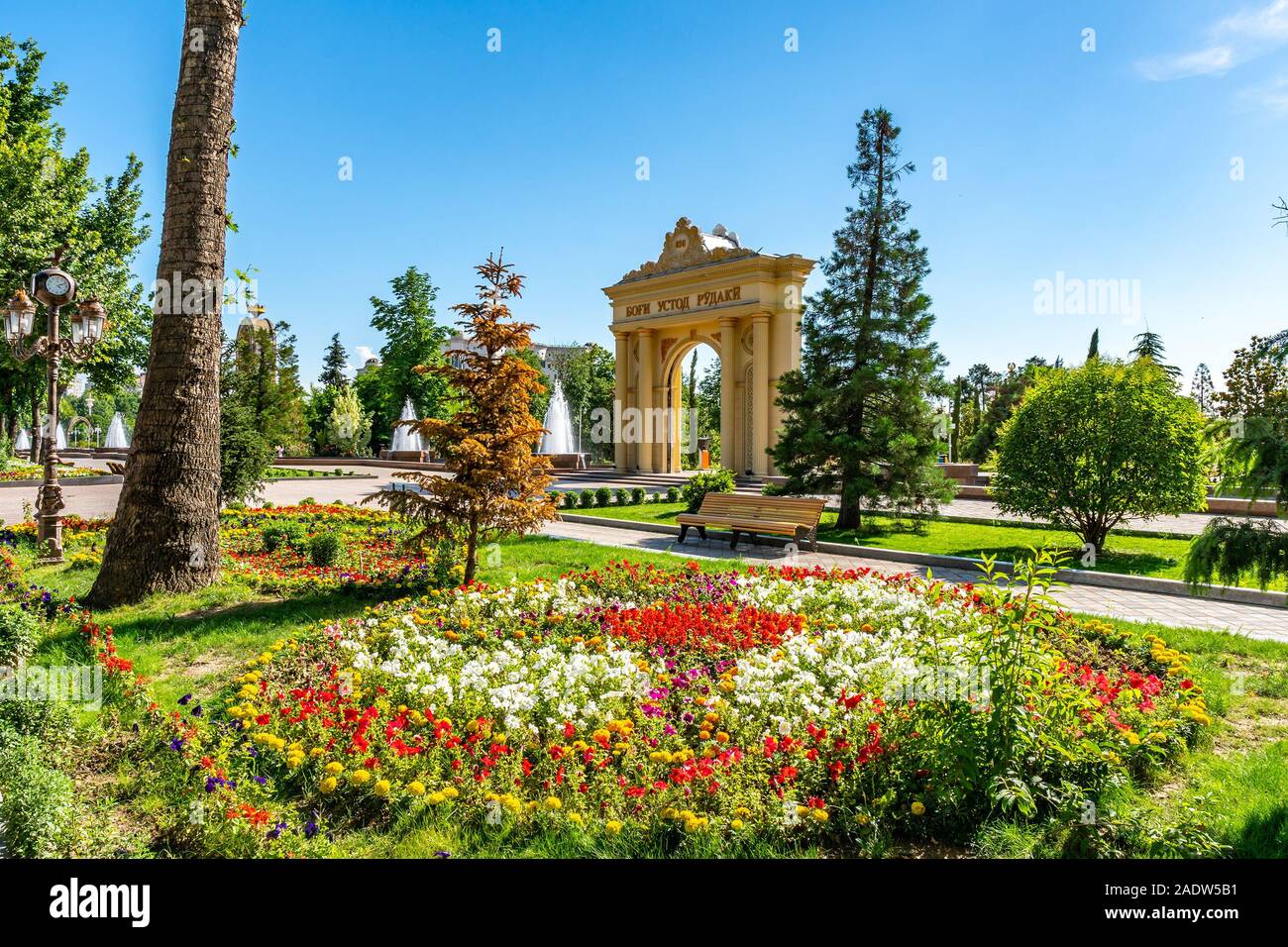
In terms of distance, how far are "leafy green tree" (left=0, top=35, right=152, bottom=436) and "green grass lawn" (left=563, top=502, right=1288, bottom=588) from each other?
19.9m

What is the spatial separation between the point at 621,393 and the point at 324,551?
74.3 ft

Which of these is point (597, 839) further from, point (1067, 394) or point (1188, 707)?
point (1067, 394)

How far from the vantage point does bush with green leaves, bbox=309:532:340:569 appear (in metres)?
9.54

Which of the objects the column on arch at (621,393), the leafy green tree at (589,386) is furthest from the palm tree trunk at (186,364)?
the leafy green tree at (589,386)

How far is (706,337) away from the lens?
96.9 ft

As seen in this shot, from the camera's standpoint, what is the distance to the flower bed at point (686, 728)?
352cm

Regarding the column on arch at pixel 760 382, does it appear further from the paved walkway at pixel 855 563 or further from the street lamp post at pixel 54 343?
the street lamp post at pixel 54 343

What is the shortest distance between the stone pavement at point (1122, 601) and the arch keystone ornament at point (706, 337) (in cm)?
1216

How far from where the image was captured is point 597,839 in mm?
3355

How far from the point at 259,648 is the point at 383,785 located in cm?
302

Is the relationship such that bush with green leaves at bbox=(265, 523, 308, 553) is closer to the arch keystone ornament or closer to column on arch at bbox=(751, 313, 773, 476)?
the arch keystone ornament

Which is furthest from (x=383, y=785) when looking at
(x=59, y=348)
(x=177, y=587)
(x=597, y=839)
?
(x=59, y=348)

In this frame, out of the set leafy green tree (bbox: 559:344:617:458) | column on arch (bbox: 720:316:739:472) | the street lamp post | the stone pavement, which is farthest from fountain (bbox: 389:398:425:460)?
the stone pavement

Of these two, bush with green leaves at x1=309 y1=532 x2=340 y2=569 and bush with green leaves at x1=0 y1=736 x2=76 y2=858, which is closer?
bush with green leaves at x1=0 y1=736 x2=76 y2=858
